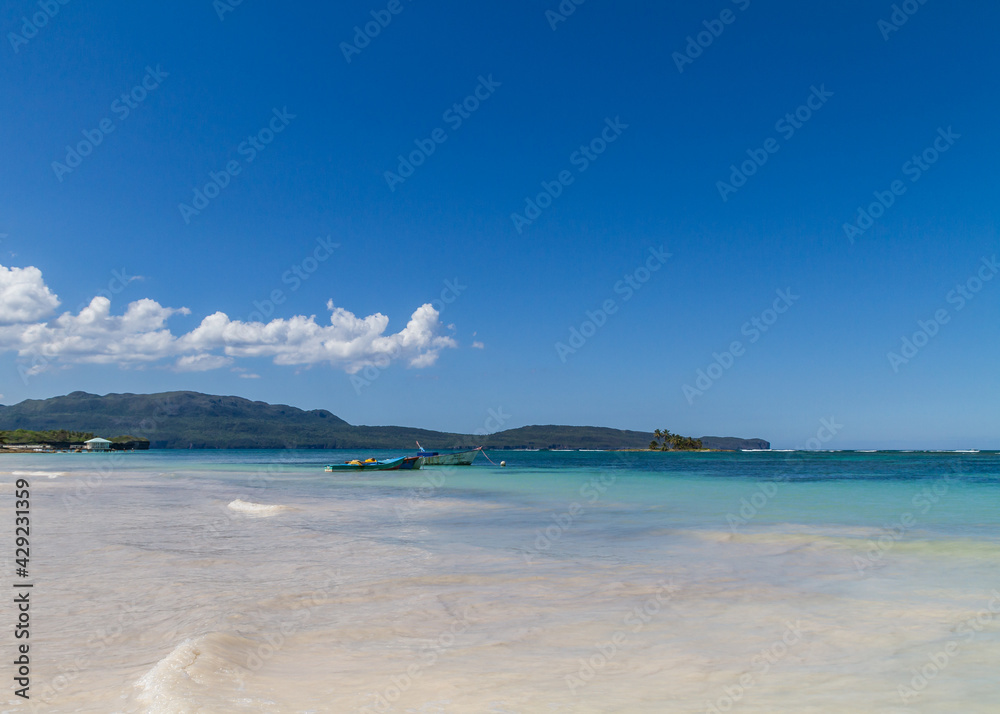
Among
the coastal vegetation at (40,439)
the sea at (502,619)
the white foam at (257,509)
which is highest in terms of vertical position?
the sea at (502,619)

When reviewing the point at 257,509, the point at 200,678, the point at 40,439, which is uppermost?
the point at 200,678

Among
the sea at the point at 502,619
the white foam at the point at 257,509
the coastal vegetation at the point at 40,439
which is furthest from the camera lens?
the coastal vegetation at the point at 40,439

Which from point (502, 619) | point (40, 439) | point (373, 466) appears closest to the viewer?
point (502, 619)

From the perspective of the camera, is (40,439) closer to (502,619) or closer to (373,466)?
(373,466)

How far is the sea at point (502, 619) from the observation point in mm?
6098

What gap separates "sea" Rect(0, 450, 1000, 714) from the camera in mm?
6098

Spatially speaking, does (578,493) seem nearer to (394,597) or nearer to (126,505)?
(126,505)

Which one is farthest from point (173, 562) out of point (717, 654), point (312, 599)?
point (717, 654)

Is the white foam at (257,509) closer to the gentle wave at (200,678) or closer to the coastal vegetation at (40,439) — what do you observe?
the gentle wave at (200,678)

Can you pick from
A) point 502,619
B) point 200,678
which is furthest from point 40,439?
point 200,678

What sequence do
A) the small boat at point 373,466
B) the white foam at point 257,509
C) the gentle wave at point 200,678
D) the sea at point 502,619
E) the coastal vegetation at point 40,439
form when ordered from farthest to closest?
the coastal vegetation at point 40,439, the small boat at point 373,466, the white foam at point 257,509, the sea at point 502,619, the gentle wave at point 200,678

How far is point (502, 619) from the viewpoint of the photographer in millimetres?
8828

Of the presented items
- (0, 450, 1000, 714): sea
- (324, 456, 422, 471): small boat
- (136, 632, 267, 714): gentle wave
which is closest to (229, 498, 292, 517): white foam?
(0, 450, 1000, 714): sea

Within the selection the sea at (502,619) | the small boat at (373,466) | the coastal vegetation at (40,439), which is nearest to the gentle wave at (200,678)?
the sea at (502,619)
